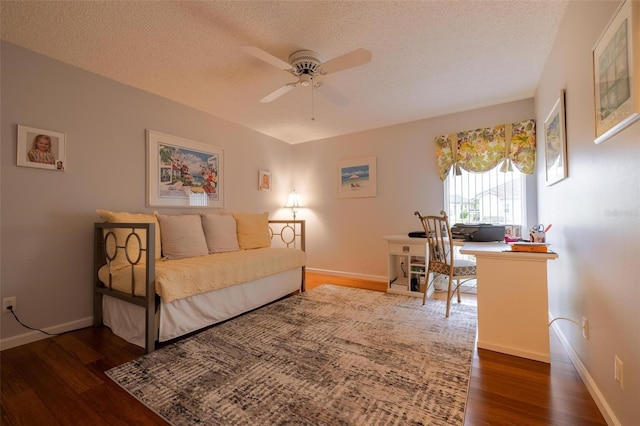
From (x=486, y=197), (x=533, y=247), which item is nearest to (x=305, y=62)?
(x=533, y=247)

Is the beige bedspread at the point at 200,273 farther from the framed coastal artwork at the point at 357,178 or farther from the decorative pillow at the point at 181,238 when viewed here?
the framed coastal artwork at the point at 357,178

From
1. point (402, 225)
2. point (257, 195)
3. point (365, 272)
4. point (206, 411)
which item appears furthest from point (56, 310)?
point (402, 225)

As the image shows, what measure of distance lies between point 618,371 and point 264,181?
157 inches

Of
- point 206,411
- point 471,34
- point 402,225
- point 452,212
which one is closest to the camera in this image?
point 206,411

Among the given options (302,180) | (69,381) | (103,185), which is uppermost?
(302,180)

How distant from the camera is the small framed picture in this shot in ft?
13.8

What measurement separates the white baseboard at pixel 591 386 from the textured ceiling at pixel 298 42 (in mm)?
2210

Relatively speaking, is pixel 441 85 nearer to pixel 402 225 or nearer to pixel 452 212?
pixel 452 212

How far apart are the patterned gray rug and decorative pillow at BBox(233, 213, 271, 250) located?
98 cm

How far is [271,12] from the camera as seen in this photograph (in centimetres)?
173

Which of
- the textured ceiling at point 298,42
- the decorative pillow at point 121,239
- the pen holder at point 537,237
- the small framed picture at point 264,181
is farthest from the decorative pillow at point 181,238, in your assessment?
the pen holder at point 537,237

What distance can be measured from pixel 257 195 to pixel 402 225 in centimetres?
223

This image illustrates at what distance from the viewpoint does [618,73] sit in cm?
109

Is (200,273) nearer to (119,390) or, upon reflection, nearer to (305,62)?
(119,390)
